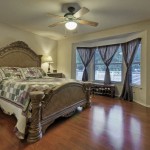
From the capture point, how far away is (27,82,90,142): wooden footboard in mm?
2033

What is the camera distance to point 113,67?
211 inches

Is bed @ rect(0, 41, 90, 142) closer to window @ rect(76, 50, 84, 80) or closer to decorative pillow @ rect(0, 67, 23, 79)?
decorative pillow @ rect(0, 67, 23, 79)

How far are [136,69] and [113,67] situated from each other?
1.04 metres

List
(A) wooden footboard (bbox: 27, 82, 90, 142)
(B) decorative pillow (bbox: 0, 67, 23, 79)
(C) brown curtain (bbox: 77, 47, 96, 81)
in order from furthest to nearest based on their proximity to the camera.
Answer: (C) brown curtain (bbox: 77, 47, 96, 81)
(B) decorative pillow (bbox: 0, 67, 23, 79)
(A) wooden footboard (bbox: 27, 82, 90, 142)

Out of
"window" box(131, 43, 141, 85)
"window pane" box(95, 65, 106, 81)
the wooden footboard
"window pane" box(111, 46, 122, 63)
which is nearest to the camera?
the wooden footboard

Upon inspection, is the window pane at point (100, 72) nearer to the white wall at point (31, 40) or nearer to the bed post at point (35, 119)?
the white wall at point (31, 40)

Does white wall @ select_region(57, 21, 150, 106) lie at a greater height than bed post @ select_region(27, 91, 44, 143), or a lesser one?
greater

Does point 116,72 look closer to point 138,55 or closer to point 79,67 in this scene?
point 138,55

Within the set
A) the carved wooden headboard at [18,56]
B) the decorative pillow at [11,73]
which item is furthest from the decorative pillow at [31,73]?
Answer: the carved wooden headboard at [18,56]

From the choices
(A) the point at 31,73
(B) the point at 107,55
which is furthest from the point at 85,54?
(A) the point at 31,73

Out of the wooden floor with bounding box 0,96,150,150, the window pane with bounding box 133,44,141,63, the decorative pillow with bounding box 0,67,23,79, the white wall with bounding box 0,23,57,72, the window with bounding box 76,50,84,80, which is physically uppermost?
the white wall with bounding box 0,23,57,72

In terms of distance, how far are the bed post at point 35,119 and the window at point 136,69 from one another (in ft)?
11.4

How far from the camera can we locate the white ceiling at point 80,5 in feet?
9.20

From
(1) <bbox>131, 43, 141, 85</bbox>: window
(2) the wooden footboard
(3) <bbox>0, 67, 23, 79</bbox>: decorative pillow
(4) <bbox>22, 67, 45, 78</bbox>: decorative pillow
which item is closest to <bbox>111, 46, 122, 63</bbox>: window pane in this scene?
(1) <bbox>131, 43, 141, 85</bbox>: window
